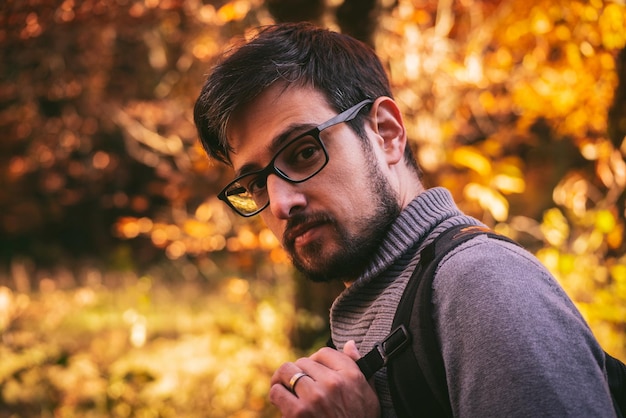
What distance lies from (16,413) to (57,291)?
4.48 meters

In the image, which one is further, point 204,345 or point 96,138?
point 96,138

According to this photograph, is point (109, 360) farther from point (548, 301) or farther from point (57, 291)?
point (548, 301)

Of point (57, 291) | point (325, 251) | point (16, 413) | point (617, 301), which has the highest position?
point (325, 251)

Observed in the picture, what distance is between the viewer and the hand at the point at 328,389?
1.18 m

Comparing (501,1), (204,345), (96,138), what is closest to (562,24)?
(501,1)

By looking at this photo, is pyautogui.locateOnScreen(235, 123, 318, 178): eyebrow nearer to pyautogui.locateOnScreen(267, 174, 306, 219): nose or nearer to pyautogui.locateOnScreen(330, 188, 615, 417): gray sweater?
pyautogui.locateOnScreen(267, 174, 306, 219): nose

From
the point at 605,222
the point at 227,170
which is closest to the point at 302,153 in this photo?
the point at 605,222

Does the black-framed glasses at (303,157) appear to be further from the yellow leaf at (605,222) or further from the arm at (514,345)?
the yellow leaf at (605,222)

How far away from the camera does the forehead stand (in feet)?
4.90

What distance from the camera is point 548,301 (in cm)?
97

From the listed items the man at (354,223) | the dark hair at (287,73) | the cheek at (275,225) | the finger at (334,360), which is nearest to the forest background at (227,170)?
the dark hair at (287,73)

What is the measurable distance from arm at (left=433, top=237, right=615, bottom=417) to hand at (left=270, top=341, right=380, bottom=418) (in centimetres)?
24

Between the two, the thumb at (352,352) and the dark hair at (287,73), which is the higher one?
the dark hair at (287,73)

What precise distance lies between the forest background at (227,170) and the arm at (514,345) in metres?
2.01
